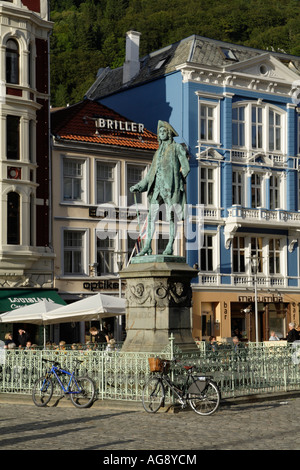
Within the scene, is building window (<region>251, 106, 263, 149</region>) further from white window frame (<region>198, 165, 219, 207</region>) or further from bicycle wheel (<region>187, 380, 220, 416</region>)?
bicycle wheel (<region>187, 380, 220, 416</region>)

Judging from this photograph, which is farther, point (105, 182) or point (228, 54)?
point (228, 54)

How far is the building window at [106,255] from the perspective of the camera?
3819 centimetres

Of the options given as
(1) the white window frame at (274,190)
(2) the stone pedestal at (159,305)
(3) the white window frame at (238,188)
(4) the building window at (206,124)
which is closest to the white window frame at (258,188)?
(3) the white window frame at (238,188)

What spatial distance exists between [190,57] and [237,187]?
6.65 metres

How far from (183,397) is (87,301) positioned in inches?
336

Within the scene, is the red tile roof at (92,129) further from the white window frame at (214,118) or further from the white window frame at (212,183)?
the white window frame at (212,183)

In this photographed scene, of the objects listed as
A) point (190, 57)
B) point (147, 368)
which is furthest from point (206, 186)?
point (147, 368)

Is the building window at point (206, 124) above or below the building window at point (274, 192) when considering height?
above

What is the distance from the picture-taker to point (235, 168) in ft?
142

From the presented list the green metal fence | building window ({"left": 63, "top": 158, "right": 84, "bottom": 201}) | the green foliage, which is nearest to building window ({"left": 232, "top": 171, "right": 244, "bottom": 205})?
building window ({"left": 63, "top": 158, "right": 84, "bottom": 201})

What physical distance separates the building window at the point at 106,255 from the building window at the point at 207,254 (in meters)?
5.19

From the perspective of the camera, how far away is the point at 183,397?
56.1 ft

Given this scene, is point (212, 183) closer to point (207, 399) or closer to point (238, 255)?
point (238, 255)

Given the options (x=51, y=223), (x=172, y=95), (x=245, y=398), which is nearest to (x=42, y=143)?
(x=51, y=223)
